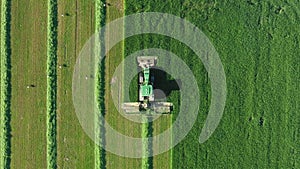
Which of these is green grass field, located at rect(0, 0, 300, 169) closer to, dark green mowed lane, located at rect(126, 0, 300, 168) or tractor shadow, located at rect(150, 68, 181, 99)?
dark green mowed lane, located at rect(126, 0, 300, 168)

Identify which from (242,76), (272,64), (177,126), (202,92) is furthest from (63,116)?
(272,64)

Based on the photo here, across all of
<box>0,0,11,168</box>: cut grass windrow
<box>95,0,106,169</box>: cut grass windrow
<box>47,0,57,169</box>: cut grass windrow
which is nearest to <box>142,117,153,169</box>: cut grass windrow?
<box>95,0,106,169</box>: cut grass windrow

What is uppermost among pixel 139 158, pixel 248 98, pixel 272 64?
pixel 272 64

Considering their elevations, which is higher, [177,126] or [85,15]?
[85,15]

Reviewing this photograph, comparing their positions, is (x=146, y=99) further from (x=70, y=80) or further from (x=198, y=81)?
(x=70, y=80)

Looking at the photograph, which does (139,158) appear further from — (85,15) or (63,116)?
(85,15)

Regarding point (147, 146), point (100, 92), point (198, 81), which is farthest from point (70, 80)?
point (198, 81)
